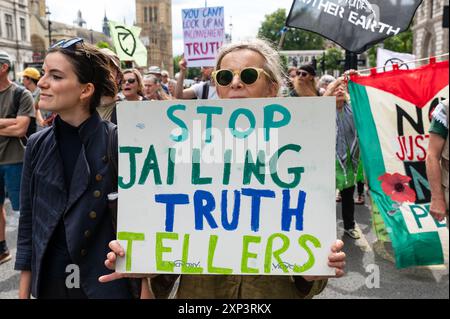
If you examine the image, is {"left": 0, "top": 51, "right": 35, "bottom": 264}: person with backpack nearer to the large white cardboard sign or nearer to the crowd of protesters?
the crowd of protesters

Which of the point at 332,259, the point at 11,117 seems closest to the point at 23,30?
the point at 11,117

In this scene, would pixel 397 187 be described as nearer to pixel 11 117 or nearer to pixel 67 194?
pixel 67 194

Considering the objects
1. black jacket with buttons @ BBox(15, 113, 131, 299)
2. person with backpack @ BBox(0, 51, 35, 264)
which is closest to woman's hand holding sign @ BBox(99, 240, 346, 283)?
black jacket with buttons @ BBox(15, 113, 131, 299)

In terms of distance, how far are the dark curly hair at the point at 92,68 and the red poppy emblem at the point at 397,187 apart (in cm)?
268

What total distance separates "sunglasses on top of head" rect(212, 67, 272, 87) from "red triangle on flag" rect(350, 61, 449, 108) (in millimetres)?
2307

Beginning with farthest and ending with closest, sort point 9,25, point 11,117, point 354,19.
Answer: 1. point 9,25
2. point 11,117
3. point 354,19

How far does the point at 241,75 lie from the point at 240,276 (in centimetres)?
75

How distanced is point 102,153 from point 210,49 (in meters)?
5.82

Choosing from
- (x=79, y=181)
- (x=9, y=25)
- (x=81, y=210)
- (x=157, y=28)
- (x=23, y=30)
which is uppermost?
(x=157, y=28)

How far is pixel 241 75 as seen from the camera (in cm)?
177

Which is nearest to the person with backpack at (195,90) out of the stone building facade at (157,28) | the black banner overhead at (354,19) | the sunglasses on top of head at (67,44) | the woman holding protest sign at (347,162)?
the woman holding protest sign at (347,162)

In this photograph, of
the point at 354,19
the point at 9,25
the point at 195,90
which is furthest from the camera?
the point at 9,25
